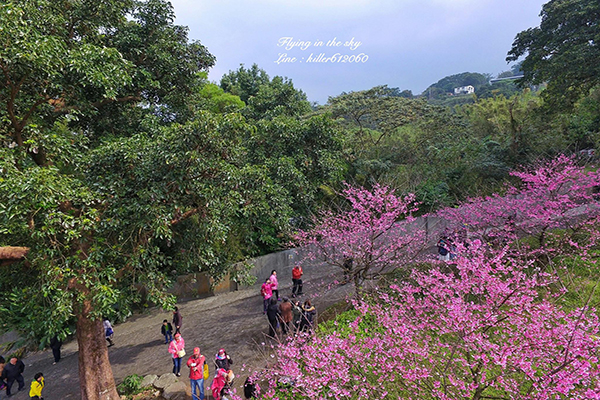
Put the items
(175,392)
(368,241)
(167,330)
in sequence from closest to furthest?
(175,392)
(368,241)
(167,330)

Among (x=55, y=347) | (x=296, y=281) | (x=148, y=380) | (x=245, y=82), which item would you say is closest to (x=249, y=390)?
(x=148, y=380)

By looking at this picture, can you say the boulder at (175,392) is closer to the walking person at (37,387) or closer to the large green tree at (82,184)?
the large green tree at (82,184)

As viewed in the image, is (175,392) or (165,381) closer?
(175,392)

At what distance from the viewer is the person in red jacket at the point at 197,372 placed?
20.6 ft

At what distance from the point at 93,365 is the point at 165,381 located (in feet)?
5.37

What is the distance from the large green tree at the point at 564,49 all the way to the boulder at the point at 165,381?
20.8 meters

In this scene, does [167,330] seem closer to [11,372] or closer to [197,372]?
[197,372]

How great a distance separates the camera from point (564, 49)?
1538 centimetres

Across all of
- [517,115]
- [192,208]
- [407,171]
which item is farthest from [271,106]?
[517,115]

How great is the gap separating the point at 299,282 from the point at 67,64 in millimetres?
8962

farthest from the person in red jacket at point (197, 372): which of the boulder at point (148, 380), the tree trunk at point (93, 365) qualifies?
the tree trunk at point (93, 365)

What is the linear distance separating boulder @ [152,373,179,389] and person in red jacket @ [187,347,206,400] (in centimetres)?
113

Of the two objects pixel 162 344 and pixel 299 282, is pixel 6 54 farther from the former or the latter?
pixel 299 282

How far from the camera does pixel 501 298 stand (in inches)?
173
